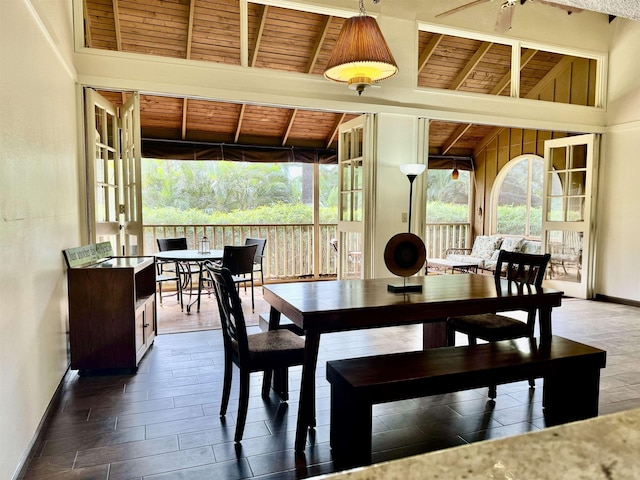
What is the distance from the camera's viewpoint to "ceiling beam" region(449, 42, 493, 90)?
6009 mm

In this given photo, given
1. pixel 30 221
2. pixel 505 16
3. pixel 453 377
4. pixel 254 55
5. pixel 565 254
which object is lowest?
pixel 453 377

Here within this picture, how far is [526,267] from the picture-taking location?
351 centimetres

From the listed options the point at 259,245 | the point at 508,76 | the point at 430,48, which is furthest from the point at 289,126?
the point at 508,76

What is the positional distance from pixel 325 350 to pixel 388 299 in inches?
55.9

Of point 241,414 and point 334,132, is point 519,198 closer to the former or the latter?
point 334,132

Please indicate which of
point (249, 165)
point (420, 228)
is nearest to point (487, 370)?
point (420, 228)

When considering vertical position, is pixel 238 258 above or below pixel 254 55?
below

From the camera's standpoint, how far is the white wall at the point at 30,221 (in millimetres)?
1902

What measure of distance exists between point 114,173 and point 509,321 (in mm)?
3650

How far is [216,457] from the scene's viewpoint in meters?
2.15

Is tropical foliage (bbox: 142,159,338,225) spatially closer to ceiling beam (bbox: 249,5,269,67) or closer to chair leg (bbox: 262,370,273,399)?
ceiling beam (bbox: 249,5,269,67)

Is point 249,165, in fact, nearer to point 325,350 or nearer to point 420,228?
point 420,228

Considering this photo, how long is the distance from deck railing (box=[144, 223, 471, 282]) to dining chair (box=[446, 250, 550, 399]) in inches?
134

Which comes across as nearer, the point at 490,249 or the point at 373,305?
the point at 373,305
